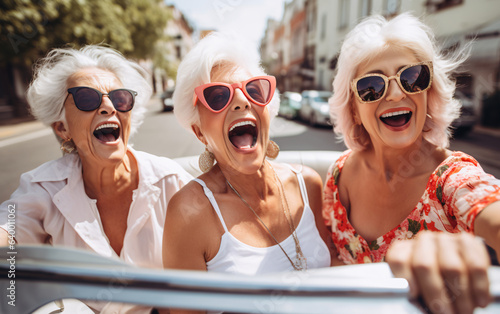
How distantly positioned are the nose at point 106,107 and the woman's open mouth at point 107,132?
0.24 ft

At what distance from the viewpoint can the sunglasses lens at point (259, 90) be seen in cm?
139

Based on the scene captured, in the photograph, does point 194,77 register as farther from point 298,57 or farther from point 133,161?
point 298,57

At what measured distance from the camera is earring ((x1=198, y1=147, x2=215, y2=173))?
151cm

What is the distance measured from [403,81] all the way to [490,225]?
74 cm

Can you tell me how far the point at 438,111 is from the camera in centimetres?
148

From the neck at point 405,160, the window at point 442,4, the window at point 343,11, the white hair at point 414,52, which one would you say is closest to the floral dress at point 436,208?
the neck at point 405,160

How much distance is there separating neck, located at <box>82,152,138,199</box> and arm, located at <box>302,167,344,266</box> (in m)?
1.05

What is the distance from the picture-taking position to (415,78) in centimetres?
133

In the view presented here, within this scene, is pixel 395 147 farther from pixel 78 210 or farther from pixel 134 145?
pixel 134 145

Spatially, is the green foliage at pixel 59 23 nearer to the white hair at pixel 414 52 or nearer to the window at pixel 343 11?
the white hair at pixel 414 52

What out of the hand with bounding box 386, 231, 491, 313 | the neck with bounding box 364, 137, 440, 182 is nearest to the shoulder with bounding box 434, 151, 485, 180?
the neck with bounding box 364, 137, 440, 182

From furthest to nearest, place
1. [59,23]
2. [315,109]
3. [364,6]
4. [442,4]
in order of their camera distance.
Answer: [442,4], [315,109], [59,23], [364,6]

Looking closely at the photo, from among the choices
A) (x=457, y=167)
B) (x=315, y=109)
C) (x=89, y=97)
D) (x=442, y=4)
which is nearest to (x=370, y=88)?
(x=457, y=167)

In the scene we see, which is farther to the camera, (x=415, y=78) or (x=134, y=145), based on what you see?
(x=134, y=145)
